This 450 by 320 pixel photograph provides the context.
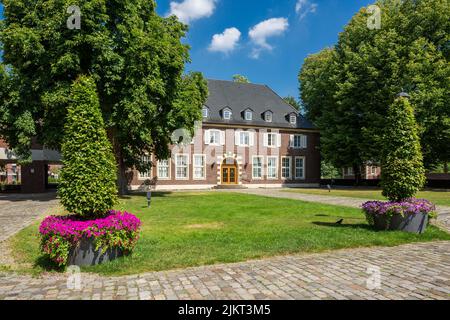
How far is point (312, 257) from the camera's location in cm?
730

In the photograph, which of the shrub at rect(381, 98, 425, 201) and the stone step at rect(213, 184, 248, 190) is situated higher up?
the shrub at rect(381, 98, 425, 201)

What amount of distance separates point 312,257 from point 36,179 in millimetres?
30159

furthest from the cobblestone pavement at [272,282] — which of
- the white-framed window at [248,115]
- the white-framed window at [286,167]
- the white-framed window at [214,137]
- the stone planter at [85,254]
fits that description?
the white-framed window at [286,167]

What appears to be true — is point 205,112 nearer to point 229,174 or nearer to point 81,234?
point 229,174

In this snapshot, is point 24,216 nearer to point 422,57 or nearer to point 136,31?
point 136,31

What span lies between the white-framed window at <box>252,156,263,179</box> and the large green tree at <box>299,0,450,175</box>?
7574 millimetres

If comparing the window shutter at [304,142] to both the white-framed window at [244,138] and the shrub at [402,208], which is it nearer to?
the white-framed window at [244,138]

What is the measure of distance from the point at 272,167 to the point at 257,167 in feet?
6.80

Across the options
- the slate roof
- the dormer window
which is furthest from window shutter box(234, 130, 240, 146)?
the dormer window

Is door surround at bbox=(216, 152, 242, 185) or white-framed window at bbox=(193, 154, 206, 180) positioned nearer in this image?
white-framed window at bbox=(193, 154, 206, 180)

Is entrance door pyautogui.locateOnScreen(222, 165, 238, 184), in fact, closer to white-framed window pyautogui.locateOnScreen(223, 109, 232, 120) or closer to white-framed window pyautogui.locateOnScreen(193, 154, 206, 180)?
white-framed window pyautogui.locateOnScreen(193, 154, 206, 180)

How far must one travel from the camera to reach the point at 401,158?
1024 centimetres

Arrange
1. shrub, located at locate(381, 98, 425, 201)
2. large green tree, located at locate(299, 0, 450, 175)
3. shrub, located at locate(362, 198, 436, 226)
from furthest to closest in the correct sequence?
large green tree, located at locate(299, 0, 450, 175)
shrub, located at locate(381, 98, 425, 201)
shrub, located at locate(362, 198, 436, 226)

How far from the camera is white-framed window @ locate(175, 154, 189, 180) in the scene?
34.9 metres
